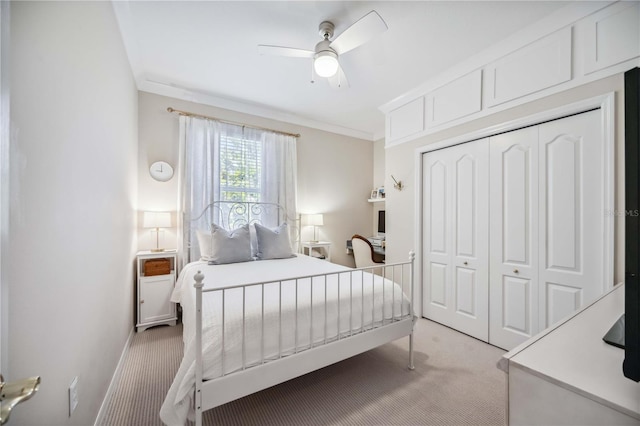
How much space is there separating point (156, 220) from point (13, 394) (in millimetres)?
2643

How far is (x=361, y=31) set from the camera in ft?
6.06

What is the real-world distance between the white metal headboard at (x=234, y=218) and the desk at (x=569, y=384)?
10.3 feet

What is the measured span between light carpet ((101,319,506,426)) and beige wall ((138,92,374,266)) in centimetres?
163

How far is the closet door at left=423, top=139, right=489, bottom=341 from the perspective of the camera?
2.57 metres

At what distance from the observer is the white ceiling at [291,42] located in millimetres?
1940

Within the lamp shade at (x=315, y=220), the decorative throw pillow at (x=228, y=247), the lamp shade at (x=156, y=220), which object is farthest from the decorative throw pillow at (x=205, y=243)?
the lamp shade at (x=315, y=220)

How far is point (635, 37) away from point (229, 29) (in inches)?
114

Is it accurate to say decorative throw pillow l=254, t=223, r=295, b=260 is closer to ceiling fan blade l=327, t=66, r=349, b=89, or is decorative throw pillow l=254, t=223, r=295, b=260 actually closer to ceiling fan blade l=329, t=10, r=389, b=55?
ceiling fan blade l=327, t=66, r=349, b=89

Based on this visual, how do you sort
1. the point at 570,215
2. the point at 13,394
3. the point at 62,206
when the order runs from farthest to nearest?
the point at 570,215 < the point at 62,206 < the point at 13,394

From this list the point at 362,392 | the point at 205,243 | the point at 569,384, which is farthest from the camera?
the point at 205,243

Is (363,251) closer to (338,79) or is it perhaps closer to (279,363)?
(338,79)

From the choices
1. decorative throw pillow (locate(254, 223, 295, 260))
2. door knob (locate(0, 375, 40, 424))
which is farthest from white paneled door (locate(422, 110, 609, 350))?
door knob (locate(0, 375, 40, 424))

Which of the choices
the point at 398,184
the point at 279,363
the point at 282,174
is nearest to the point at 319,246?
the point at 282,174

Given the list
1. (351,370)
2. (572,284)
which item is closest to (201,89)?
(351,370)
